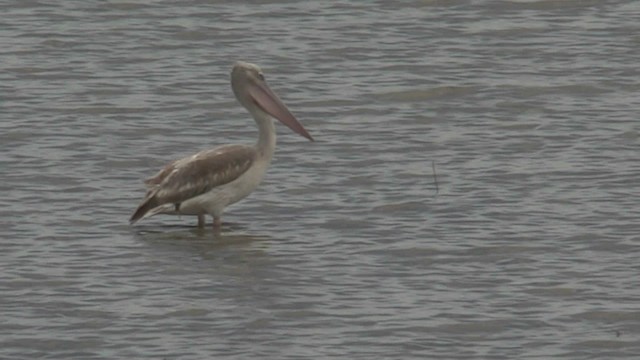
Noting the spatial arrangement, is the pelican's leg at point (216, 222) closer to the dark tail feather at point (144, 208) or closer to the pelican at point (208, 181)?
the pelican at point (208, 181)

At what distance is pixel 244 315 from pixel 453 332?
101 centimetres

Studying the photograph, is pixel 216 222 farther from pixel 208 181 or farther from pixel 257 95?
pixel 257 95

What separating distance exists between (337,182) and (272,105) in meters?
0.60

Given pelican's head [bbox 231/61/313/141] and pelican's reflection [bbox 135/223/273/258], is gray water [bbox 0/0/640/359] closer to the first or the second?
pelican's reflection [bbox 135/223/273/258]

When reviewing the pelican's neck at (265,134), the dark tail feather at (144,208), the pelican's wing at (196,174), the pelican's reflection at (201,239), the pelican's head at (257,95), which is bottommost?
the pelican's reflection at (201,239)

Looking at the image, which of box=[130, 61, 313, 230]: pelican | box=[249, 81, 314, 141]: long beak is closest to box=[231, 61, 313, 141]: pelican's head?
box=[249, 81, 314, 141]: long beak

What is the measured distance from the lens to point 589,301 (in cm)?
1074

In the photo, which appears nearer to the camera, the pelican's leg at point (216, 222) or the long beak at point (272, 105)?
the pelican's leg at point (216, 222)

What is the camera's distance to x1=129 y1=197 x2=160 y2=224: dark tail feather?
12.5 meters

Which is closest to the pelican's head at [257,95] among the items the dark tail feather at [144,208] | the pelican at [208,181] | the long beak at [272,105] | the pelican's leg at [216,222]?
the long beak at [272,105]

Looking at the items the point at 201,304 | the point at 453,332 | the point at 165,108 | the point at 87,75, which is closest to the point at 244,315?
the point at 201,304

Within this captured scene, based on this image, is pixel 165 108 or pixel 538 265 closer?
pixel 538 265

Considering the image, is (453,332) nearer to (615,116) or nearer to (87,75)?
(615,116)

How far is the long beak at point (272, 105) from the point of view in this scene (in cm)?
1335
